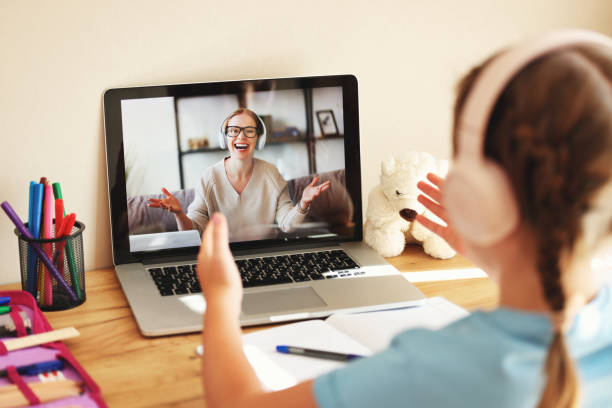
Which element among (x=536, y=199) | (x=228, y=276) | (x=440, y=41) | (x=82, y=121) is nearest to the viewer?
(x=536, y=199)

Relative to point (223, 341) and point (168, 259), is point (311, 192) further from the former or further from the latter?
point (223, 341)

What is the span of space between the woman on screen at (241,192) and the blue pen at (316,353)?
346 millimetres

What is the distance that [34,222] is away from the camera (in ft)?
3.15

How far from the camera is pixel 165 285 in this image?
100 cm

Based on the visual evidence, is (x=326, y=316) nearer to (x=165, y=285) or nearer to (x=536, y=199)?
(x=165, y=285)

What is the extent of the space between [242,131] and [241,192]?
0.33 feet

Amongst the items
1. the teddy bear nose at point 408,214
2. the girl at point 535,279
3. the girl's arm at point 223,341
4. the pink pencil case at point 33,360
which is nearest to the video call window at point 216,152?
the teddy bear nose at point 408,214

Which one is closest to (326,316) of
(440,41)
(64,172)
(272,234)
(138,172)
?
(272,234)

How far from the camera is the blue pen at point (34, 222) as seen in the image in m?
0.96

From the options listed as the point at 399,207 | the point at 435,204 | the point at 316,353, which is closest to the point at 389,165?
the point at 399,207

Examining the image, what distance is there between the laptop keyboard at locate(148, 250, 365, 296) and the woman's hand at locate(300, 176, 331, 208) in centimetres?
9

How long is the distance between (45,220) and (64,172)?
14 centimetres

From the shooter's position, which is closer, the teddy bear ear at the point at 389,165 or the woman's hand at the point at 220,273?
the woman's hand at the point at 220,273

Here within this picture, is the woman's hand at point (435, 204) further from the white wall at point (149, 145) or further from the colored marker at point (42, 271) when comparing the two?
the colored marker at point (42, 271)
